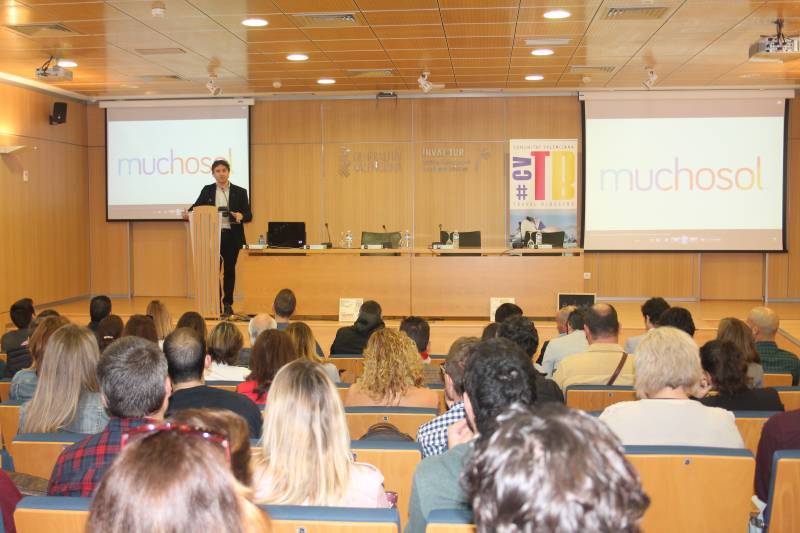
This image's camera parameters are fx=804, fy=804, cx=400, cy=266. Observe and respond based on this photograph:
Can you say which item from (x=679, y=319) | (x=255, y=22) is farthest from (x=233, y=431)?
(x=255, y=22)

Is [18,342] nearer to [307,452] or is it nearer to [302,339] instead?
[302,339]

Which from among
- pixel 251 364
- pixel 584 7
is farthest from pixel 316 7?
pixel 251 364

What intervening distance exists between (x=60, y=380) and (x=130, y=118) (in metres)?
10.3

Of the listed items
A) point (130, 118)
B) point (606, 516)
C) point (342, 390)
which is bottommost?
point (342, 390)

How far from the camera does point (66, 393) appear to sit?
3.32m

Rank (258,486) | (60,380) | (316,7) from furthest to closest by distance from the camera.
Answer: (316,7)
(60,380)
(258,486)

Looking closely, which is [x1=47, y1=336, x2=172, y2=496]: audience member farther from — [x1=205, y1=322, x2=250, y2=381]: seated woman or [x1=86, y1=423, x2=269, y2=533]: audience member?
[x1=205, y1=322, x2=250, y2=381]: seated woman

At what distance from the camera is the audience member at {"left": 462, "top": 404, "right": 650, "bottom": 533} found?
99cm

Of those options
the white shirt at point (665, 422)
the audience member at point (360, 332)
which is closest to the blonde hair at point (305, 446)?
the white shirt at point (665, 422)

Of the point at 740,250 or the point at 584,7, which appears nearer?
the point at 584,7

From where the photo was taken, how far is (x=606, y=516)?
39.3 inches

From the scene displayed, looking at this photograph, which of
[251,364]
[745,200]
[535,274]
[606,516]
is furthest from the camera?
[745,200]

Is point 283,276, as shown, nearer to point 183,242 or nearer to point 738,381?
point 183,242

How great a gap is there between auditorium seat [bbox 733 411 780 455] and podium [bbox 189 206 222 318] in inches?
270
